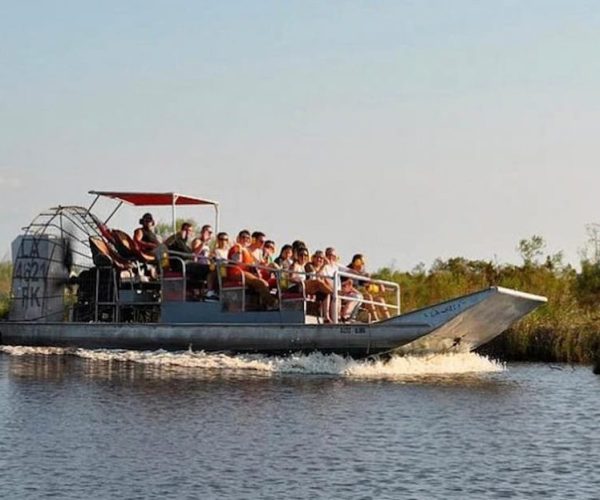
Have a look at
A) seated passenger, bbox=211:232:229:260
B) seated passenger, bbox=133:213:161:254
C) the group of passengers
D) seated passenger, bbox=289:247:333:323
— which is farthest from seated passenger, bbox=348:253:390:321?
seated passenger, bbox=133:213:161:254

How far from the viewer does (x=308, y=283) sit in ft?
93.4

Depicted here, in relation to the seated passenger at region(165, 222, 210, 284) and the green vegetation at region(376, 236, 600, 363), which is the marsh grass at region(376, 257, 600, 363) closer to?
the green vegetation at region(376, 236, 600, 363)

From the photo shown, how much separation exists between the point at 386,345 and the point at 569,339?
20.5ft

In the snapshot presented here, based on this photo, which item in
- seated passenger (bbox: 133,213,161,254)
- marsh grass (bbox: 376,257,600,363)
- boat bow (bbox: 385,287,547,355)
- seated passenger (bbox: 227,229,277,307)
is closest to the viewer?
boat bow (bbox: 385,287,547,355)

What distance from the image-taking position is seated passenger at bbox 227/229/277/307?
28.8 m

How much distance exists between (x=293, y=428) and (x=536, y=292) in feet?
63.7

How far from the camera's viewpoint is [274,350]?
1125 inches

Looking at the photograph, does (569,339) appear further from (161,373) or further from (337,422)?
(337,422)

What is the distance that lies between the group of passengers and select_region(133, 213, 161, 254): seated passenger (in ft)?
2.26

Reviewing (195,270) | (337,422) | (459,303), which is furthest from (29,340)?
(337,422)

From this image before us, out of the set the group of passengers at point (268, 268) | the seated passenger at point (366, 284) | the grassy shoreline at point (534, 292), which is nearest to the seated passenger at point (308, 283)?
the group of passengers at point (268, 268)

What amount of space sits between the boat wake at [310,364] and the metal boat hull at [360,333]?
16cm

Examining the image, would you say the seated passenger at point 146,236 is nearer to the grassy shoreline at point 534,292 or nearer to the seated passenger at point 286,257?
the seated passenger at point 286,257

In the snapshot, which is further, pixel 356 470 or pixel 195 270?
pixel 195 270
